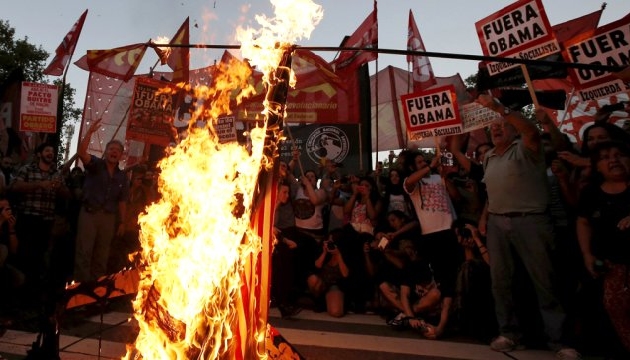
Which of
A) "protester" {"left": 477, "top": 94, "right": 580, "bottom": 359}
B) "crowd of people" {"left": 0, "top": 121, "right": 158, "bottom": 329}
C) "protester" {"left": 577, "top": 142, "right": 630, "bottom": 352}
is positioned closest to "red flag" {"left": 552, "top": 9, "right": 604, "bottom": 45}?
"protester" {"left": 477, "top": 94, "right": 580, "bottom": 359}

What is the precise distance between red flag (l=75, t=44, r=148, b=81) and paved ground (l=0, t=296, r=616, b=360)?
638 centimetres

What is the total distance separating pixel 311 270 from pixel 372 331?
1594 mm

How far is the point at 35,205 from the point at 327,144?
9224 millimetres

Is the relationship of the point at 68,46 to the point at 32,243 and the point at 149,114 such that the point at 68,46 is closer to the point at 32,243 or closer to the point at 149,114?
the point at 149,114

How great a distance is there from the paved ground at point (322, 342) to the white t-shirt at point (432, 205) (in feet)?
4.71

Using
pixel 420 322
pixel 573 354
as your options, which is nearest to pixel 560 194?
pixel 573 354

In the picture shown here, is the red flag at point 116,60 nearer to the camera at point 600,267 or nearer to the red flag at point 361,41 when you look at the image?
the red flag at point 361,41

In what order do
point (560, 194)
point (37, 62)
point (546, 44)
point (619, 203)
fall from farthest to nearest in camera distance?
point (37, 62) → point (546, 44) → point (560, 194) → point (619, 203)

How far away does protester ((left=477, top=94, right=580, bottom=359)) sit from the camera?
4.25m

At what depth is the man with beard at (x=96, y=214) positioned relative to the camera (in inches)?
255

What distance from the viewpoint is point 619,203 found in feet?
12.6

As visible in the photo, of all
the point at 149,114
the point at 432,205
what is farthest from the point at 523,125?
the point at 149,114

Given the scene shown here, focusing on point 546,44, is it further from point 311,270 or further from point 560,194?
point 311,270

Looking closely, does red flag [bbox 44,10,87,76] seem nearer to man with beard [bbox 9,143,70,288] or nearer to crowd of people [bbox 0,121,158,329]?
crowd of people [bbox 0,121,158,329]
